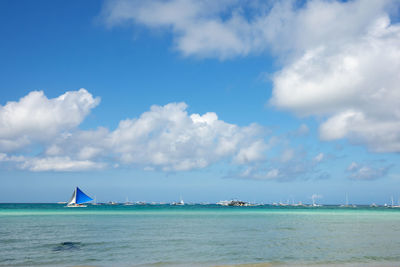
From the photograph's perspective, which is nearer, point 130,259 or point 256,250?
point 130,259

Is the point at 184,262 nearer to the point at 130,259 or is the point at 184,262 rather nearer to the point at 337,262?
the point at 130,259

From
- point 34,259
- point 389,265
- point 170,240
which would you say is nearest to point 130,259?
point 34,259

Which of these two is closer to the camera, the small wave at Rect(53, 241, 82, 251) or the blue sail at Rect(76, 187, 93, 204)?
the small wave at Rect(53, 241, 82, 251)

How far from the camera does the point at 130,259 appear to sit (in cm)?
2459

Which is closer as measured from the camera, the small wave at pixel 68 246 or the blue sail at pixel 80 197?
the small wave at pixel 68 246

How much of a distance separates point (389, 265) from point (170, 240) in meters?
19.9

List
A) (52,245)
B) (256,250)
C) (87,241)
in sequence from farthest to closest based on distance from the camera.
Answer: (87,241), (52,245), (256,250)

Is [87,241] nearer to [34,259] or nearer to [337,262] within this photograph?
[34,259]

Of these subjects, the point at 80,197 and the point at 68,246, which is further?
the point at 80,197

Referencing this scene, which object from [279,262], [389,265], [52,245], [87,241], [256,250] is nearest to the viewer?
[389,265]

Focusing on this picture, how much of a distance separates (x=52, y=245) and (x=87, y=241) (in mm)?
3631

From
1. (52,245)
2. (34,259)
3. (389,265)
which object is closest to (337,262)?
(389,265)

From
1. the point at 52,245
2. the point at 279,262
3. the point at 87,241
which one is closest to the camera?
the point at 279,262

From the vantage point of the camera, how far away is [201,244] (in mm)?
31484
